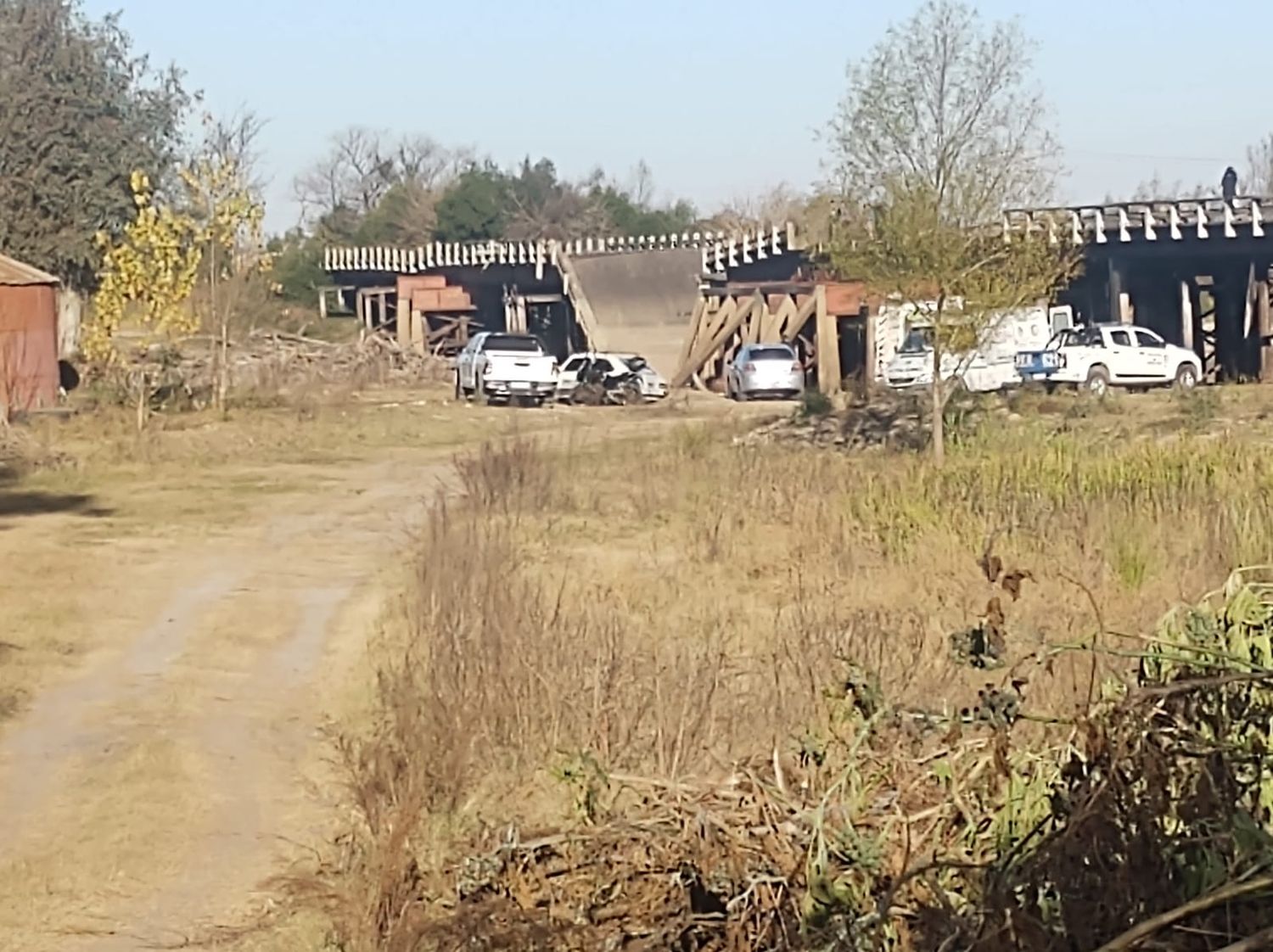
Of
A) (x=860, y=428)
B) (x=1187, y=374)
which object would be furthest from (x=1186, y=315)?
(x=860, y=428)

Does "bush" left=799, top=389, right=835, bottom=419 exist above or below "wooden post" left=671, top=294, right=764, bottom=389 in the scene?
below

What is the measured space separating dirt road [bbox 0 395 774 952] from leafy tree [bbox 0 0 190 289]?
81.6 feet

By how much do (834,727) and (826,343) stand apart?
3547 cm

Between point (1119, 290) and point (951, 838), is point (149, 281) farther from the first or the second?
point (951, 838)

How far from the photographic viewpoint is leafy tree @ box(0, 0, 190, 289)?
4000cm

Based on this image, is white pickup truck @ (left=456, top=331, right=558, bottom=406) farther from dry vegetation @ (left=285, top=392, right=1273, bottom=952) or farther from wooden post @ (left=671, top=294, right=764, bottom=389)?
dry vegetation @ (left=285, top=392, right=1273, bottom=952)

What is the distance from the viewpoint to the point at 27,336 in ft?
104

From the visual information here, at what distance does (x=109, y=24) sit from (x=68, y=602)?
31.7m

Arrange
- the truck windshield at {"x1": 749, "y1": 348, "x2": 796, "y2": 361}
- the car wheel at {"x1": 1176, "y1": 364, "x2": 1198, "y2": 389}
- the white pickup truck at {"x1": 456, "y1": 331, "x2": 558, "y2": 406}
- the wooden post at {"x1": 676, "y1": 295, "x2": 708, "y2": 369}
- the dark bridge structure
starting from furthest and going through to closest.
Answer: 1. the wooden post at {"x1": 676, "y1": 295, "x2": 708, "y2": 369}
2. the truck windshield at {"x1": 749, "y1": 348, "x2": 796, "y2": 361}
3. the dark bridge structure
4. the white pickup truck at {"x1": 456, "y1": 331, "x2": 558, "y2": 406}
5. the car wheel at {"x1": 1176, "y1": 364, "x2": 1198, "y2": 389}

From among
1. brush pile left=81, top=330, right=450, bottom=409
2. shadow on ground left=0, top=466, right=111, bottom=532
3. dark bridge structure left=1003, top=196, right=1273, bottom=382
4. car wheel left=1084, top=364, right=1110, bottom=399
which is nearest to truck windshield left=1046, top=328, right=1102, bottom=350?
car wheel left=1084, top=364, right=1110, bottom=399

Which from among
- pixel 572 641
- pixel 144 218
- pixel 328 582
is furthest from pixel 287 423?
pixel 572 641

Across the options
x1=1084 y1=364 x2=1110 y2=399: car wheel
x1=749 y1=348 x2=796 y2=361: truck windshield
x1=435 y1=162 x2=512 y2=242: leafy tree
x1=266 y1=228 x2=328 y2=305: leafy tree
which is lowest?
x1=1084 y1=364 x2=1110 y2=399: car wheel

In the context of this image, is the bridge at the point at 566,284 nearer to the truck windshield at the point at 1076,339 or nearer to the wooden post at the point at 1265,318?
the truck windshield at the point at 1076,339

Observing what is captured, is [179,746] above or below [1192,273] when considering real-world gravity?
below
